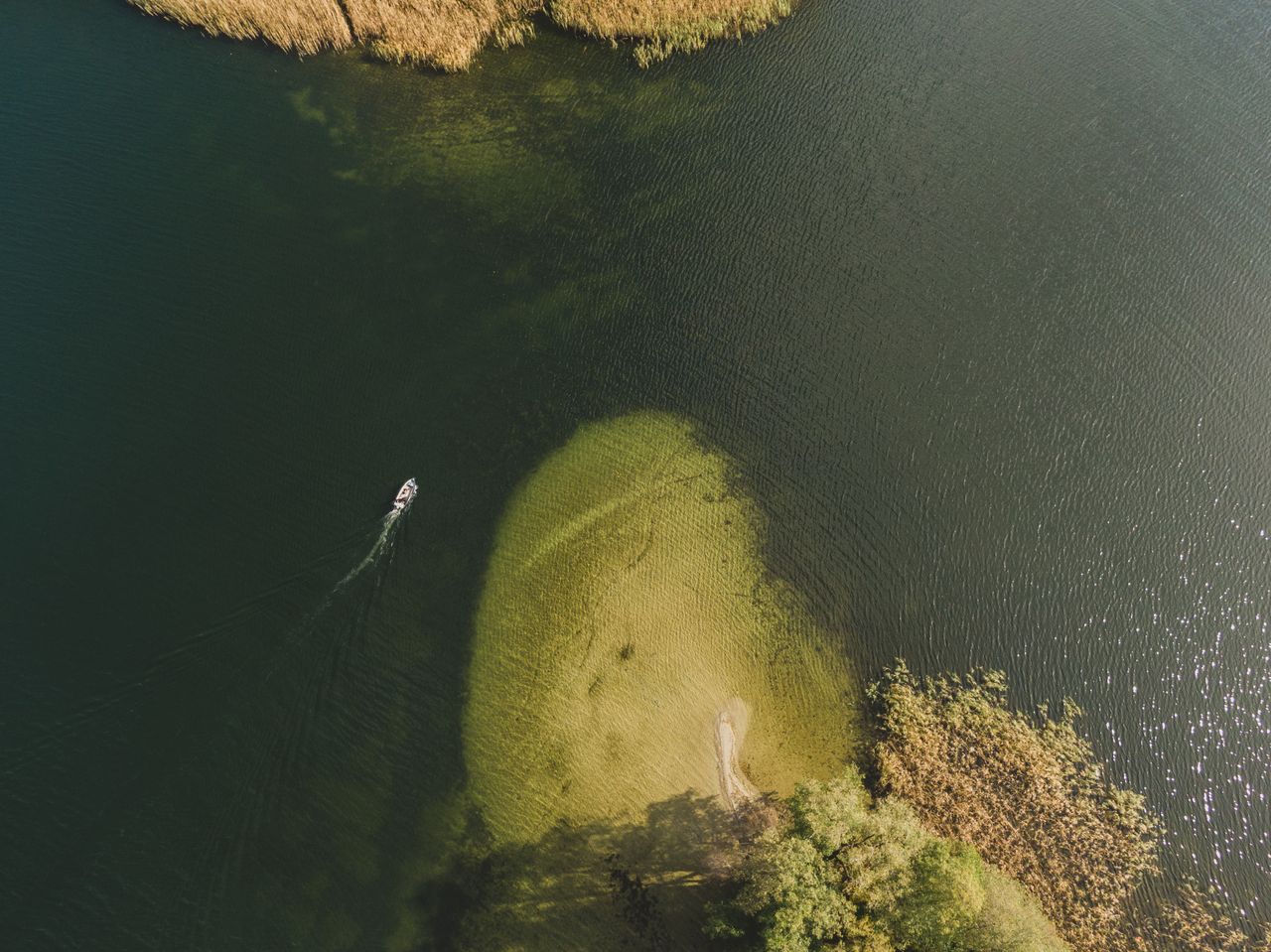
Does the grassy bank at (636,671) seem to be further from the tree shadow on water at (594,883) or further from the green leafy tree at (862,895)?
the green leafy tree at (862,895)

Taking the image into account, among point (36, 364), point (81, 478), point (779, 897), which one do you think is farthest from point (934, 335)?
point (36, 364)

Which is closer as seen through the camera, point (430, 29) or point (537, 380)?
point (537, 380)

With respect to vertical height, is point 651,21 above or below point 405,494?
above

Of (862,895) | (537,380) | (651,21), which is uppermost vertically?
(651,21)

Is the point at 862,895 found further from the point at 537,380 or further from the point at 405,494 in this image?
the point at 537,380

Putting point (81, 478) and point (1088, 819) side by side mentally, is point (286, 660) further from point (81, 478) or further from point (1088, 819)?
point (1088, 819)

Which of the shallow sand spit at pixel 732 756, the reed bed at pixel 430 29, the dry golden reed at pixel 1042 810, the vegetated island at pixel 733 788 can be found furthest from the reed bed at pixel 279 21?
the dry golden reed at pixel 1042 810

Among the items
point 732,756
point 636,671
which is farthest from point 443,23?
point 732,756
